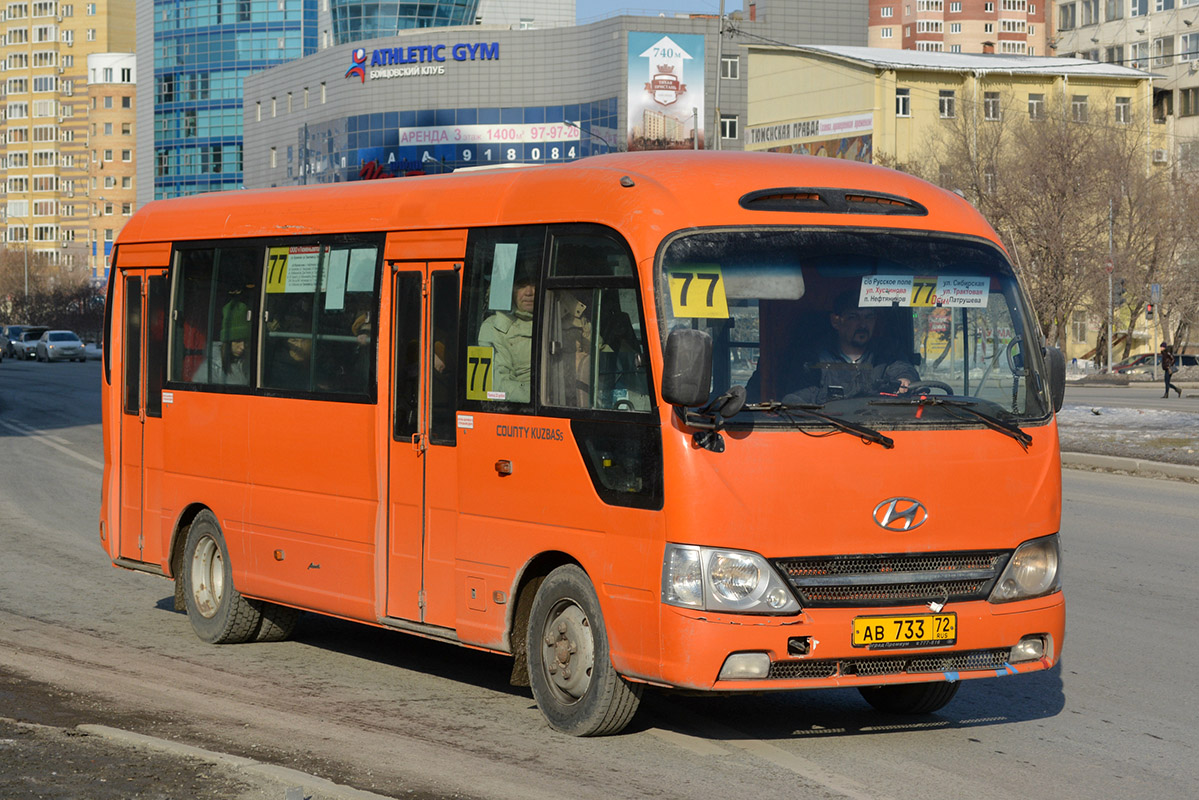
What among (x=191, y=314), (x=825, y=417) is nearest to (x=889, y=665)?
(x=825, y=417)

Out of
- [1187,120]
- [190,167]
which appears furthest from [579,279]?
[190,167]

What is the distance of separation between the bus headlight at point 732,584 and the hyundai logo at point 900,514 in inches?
20.7

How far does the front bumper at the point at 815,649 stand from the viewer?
6855mm

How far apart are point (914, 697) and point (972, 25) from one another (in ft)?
583

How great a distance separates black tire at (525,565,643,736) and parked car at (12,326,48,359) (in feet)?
264

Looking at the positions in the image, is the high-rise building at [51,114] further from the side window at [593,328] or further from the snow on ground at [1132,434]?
the side window at [593,328]

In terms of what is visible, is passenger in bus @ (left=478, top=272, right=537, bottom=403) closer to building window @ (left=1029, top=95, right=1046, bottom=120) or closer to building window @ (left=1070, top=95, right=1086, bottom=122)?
building window @ (left=1029, top=95, right=1046, bottom=120)

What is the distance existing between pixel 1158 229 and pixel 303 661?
64.9m

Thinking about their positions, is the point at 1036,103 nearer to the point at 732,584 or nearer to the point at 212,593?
the point at 212,593

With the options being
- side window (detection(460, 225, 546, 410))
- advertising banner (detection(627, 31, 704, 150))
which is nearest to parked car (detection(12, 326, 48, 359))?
advertising banner (detection(627, 31, 704, 150))

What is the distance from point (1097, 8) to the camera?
118 m

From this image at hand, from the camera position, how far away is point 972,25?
176750 mm

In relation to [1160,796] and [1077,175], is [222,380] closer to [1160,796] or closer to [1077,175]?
[1160,796]

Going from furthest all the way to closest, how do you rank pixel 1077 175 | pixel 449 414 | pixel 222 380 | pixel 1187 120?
pixel 1187 120
pixel 1077 175
pixel 222 380
pixel 449 414
